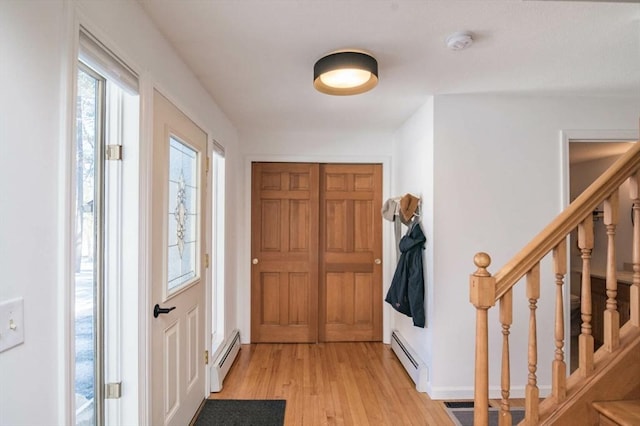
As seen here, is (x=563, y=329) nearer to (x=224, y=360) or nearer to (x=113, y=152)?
(x=113, y=152)

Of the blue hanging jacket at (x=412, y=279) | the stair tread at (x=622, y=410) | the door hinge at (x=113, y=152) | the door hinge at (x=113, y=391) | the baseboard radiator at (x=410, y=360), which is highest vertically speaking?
the door hinge at (x=113, y=152)

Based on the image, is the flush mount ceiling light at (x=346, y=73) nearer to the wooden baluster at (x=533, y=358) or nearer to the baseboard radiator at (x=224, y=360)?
the wooden baluster at (x=533, y=358)

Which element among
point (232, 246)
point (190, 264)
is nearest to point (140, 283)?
point (190, 264)

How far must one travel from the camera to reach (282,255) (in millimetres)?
3615

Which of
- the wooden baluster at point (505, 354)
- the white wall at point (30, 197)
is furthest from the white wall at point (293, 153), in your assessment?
the white wall at point (30, 197)

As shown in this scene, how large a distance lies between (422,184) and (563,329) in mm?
1548

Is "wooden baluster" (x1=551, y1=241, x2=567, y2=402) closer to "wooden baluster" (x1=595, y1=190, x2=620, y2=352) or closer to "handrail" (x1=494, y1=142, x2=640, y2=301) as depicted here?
"handrail" (x1=494, y1=142, x2=640, y2=301)

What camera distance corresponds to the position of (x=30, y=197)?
892 mm

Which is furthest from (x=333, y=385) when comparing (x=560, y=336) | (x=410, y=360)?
(x=560, y=336)

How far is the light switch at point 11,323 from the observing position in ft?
2.63

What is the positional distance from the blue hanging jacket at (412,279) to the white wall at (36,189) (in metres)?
2.24

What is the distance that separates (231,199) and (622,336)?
298 cm

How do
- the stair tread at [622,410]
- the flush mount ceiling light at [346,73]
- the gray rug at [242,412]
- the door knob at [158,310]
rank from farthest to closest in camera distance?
the gray rug at [242,412], the flush mount ceiling light at [346,73], the door knob at [158,310], the stair tread at [622,410]

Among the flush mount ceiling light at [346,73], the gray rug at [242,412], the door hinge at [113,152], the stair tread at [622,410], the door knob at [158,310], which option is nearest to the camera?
the stair tread at [622,410]
